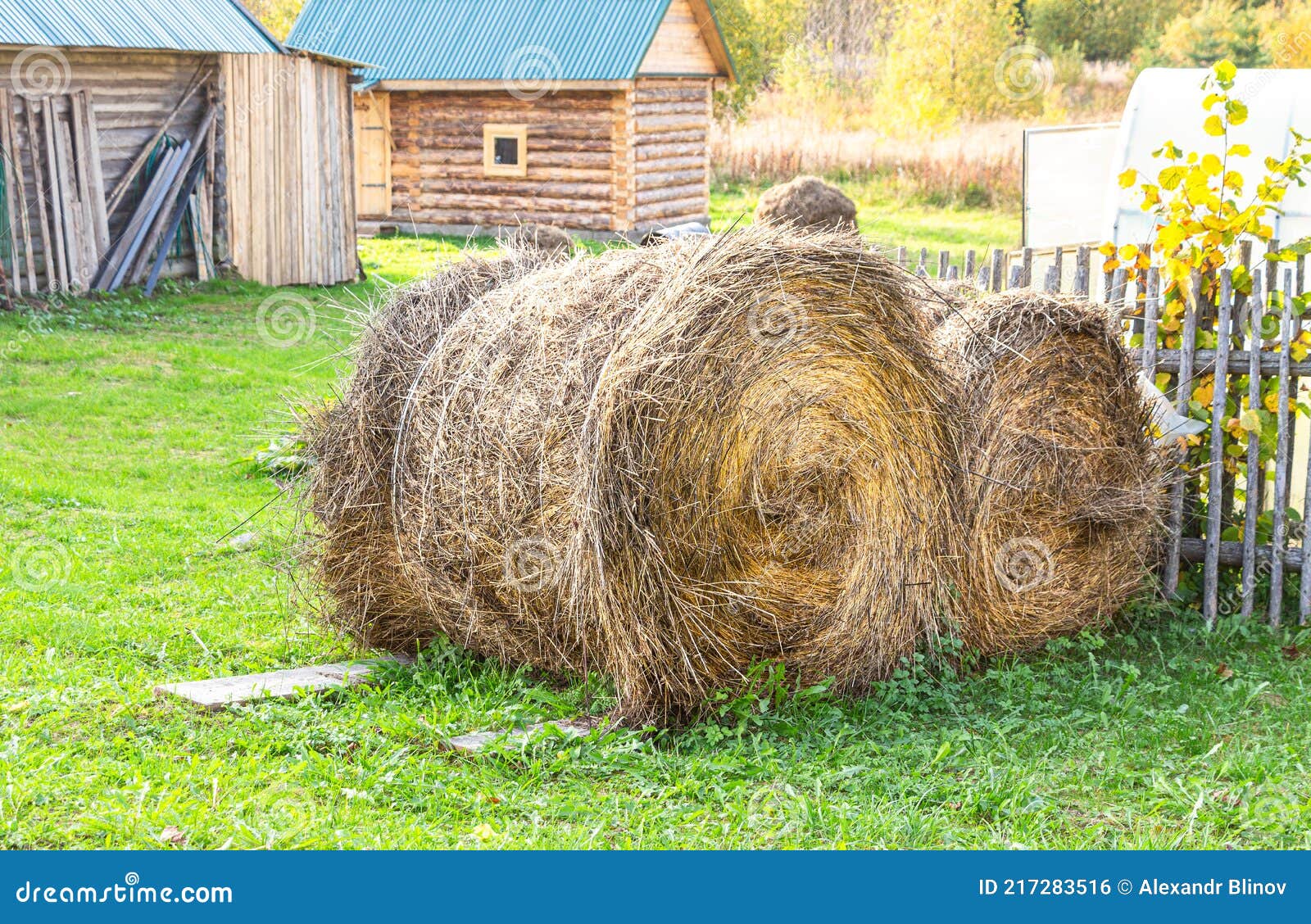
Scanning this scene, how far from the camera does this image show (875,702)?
5.12 meters

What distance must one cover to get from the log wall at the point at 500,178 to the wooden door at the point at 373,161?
0.47 feet

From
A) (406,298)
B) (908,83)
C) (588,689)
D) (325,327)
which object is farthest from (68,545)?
(908,83)

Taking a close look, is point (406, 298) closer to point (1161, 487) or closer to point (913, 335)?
point (913, 335)

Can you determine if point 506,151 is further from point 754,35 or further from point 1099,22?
point 1099,22

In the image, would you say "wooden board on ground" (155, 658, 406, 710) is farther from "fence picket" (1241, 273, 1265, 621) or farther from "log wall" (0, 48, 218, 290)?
"log wall" (0, 48, 218, 290)

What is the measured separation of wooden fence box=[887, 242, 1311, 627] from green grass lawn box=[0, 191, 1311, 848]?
0.27 m

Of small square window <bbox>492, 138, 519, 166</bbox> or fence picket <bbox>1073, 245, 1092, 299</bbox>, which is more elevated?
small square window <bbox>492, 138, 519, 166</bbox>

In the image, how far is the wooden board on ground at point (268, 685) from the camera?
16.6ft

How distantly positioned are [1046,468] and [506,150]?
1875 cm

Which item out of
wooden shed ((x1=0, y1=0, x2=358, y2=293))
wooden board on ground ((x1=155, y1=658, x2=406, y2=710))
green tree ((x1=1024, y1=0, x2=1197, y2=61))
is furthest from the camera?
green tree ((x1=1024, y1=0, x2=1197, y2=61))

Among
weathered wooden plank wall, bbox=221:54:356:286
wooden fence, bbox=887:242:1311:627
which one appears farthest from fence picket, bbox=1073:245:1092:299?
weathered wooden plank wall, bbox=221:54:356:286

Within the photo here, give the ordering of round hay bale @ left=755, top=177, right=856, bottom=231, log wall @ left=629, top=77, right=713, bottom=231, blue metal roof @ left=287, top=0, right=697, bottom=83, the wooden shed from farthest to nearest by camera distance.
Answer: log wall @ left=629, top=77, right=713, bottom=231 → blue metal roof @ left=287, top=0, right=697, bottom=83 → round hay bale @ left=755, top=177, right=856, bottom=231 → the wooden shed

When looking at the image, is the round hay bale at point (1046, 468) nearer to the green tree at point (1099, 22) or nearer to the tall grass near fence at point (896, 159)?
the tall grass near fence at point (896, 159)

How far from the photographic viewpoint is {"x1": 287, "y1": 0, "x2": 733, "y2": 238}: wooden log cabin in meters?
22.4
